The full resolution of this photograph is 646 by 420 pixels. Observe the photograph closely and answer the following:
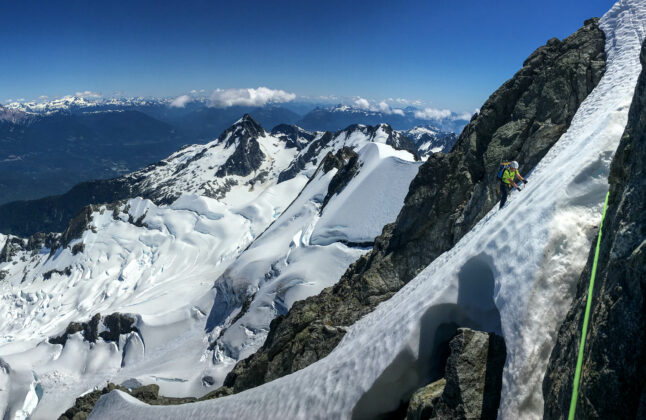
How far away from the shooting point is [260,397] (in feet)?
42.4

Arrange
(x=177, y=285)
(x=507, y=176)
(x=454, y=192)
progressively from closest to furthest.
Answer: (x=507, y=176) < (x=454, y=192) < (x=177, y=285)

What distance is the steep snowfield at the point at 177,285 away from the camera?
43531mm

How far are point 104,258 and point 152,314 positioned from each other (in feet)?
184

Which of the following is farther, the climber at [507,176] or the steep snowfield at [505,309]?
the climber at [507,176]

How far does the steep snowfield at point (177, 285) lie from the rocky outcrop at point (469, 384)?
3294 centimetres

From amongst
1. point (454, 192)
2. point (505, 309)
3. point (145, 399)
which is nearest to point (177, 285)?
point (145, 399)

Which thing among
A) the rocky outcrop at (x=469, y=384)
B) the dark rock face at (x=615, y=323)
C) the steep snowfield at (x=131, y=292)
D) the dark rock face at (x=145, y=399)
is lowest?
the steep snowfield at (x=131, y=292)

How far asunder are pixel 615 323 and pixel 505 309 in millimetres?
3534

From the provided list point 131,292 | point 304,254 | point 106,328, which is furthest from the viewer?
point 131,292

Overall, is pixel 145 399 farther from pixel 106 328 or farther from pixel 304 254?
pixel 106 328

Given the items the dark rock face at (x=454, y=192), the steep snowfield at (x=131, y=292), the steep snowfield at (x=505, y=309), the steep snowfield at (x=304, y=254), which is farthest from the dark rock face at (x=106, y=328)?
the steep snowfield at (x=505, y=309)

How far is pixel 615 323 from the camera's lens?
490cm

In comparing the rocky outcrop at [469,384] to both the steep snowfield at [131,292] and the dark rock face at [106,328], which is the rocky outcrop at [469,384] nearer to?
the steep snowfield at [131,292]

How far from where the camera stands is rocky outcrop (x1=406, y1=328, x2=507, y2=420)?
7.06 metres
